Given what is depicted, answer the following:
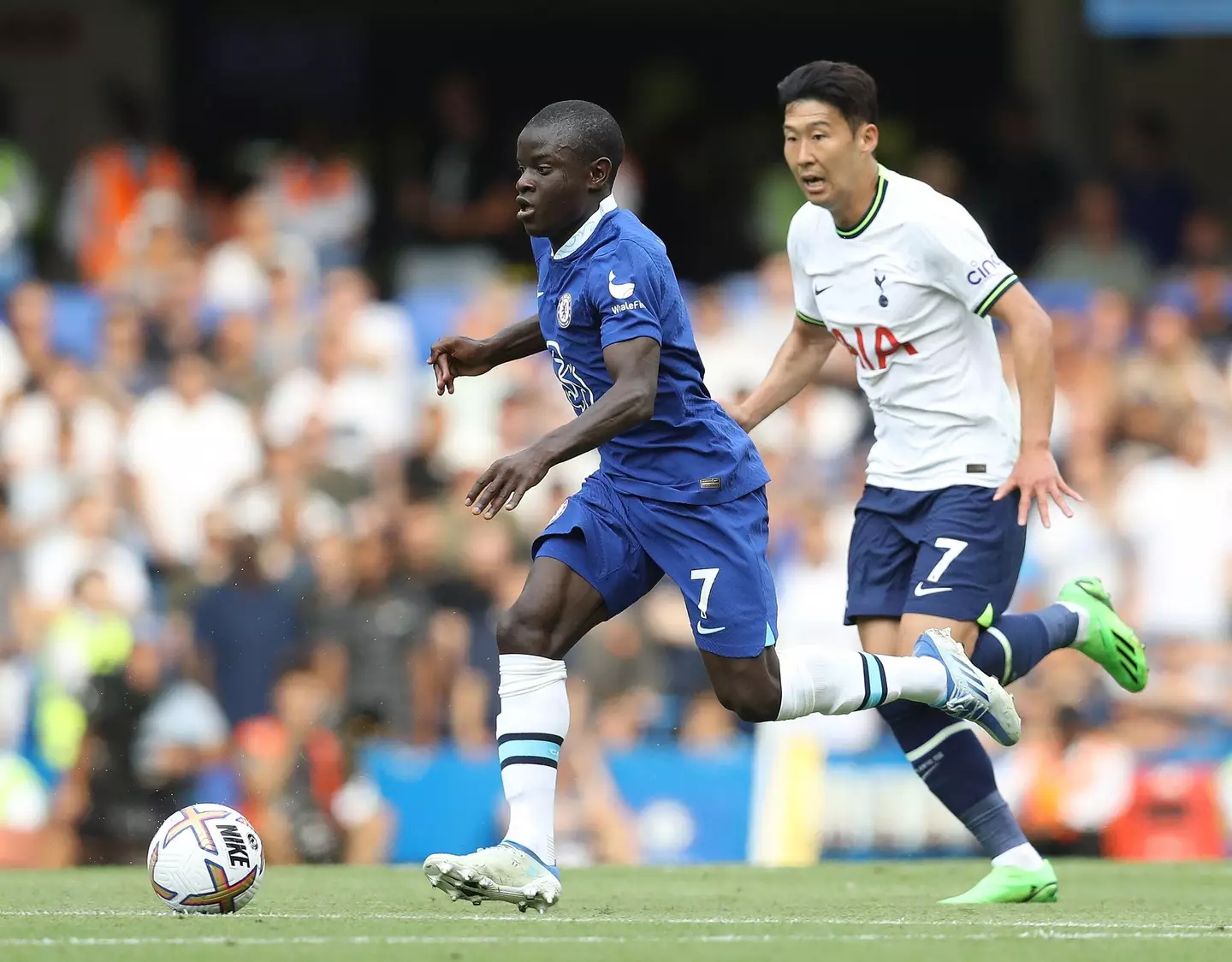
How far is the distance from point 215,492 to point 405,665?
80.0 inches

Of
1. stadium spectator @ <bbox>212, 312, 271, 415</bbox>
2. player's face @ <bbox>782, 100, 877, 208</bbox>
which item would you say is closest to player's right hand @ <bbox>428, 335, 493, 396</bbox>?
player's face @ <bbox>782, 100, 877, 208</bbox>

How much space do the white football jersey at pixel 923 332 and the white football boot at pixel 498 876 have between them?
1903 mm

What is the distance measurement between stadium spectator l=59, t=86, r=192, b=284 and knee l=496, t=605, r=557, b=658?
8.79 meters

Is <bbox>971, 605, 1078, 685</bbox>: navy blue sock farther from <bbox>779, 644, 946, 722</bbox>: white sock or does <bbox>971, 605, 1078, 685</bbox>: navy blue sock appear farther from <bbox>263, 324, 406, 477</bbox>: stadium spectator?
<bbox>263, 324, 406, 477</bbox>: stadium spectator

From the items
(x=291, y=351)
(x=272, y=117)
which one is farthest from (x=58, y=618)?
(x=272, y=117)

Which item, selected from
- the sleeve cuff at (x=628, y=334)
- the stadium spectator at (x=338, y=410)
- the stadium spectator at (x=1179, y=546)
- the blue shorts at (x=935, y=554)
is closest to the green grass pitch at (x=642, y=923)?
the blue shorts at (x=935, y=554)

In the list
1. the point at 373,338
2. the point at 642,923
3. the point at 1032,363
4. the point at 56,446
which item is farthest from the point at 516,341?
the point at 56,446

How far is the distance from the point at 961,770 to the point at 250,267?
26.8ft

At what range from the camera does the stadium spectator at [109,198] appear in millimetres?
14586

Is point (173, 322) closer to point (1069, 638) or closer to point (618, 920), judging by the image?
point (1069, 638)

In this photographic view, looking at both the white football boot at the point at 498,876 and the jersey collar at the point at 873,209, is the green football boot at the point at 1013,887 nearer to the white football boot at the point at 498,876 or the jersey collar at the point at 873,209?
the white football boot at the point at 498,876

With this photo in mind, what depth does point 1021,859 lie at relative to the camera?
23.0 feet

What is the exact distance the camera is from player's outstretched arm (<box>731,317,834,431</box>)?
7.41 m

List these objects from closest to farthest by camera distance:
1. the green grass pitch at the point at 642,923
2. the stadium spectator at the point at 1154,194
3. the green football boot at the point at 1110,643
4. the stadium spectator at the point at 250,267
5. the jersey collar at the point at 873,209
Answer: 1. the green grass pitch at the point at 642,923
2. the jersey collar at the point at 873,209
3. the green football boot at the point at 1110,643
4. the stadium spectator at the point at 250,267
5. the stadium spectator at the point at 1154,194
